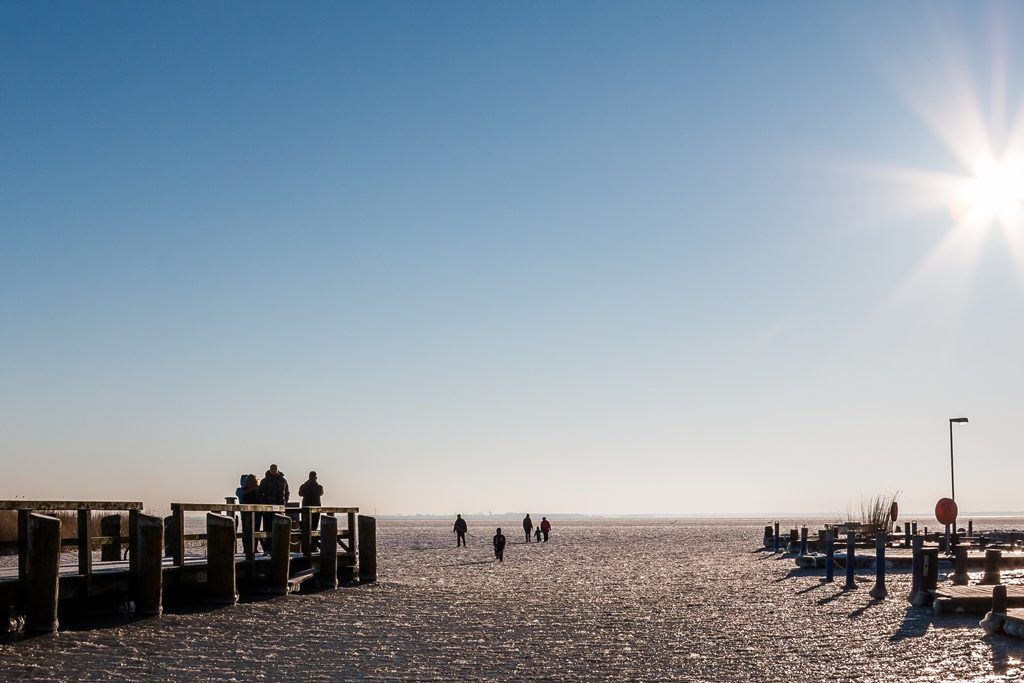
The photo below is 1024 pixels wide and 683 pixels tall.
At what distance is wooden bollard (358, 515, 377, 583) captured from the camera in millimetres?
29594

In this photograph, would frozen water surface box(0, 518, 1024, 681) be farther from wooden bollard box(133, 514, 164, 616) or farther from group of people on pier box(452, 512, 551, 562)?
group of people on pier box(452, 512, 551, 562)

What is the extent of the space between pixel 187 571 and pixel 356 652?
636 cm

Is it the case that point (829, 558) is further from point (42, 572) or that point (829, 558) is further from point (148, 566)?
point (42, 572)

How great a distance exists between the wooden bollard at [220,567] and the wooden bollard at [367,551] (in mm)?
7900

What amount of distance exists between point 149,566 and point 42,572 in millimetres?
2995

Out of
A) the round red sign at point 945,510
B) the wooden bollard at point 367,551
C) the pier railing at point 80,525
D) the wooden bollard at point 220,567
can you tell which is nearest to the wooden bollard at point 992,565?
the wooden bollard at point 220,567

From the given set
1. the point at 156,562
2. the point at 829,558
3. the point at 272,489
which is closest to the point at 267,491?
the point at 272,489

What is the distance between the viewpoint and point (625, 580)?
32.2 meters

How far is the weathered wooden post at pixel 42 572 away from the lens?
1585 centimetres

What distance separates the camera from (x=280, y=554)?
78.7 ft

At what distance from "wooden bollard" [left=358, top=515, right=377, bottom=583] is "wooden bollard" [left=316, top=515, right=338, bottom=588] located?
2.11 meters

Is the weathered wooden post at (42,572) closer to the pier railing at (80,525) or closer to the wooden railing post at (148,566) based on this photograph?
the pier railing at (80,525)

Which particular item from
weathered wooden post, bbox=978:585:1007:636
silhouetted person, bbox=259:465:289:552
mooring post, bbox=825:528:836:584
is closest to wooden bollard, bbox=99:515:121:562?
silhouetted person, bbox=259:465:289:552

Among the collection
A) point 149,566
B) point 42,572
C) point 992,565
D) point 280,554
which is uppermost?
point 42,572
